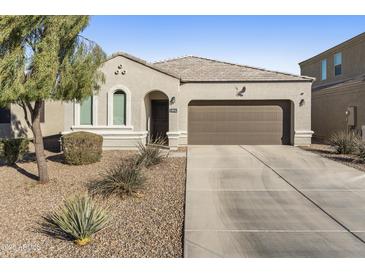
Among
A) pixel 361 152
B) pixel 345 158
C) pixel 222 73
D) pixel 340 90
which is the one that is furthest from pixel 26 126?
pixel 340 90

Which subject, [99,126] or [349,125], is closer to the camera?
[99,126]

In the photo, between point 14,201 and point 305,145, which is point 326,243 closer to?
point 14,201

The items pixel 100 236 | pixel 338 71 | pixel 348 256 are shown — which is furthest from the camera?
pixel 338 71

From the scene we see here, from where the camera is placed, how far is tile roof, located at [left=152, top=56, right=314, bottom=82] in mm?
17188

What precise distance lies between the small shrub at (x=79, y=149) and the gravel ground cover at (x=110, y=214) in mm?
561

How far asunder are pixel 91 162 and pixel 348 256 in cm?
935

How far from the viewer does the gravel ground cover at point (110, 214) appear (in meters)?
4.99

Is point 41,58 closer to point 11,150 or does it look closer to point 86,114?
point 11,150

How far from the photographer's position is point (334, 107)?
1991 cm

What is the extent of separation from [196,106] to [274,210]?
38.7ft

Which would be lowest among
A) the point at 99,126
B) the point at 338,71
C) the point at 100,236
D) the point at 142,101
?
the point at 100,236

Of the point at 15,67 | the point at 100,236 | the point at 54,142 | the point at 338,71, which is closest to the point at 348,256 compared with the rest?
the point at 100,236

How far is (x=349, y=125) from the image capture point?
18.0 metres

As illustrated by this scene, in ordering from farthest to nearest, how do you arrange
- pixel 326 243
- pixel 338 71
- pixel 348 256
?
pixel 338 71, pixel 326 243, pixel 348 256
